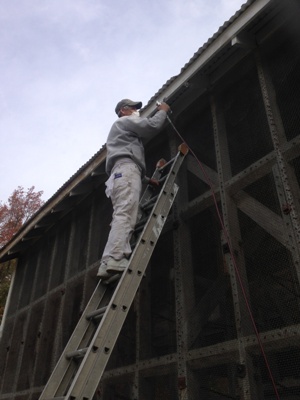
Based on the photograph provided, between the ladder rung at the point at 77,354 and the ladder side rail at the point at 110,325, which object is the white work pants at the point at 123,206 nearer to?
the ladder side rail at the point at 110,325

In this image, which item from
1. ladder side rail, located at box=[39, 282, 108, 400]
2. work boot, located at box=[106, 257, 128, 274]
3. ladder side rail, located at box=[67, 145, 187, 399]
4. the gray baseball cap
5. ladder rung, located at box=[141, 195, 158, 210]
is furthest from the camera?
the gray baseball cap

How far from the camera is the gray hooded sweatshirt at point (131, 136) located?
396cm

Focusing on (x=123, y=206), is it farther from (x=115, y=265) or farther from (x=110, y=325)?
(x=110, y=325)

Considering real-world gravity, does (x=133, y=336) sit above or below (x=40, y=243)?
below

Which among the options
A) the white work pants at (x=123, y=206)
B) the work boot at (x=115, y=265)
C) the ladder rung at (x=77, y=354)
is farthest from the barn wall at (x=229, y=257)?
the ladder rung at (x=77, y=354)

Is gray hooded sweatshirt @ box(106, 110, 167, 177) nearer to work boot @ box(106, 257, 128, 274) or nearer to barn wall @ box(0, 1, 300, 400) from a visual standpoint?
barn wall @ box(0, 1, 300, 400)

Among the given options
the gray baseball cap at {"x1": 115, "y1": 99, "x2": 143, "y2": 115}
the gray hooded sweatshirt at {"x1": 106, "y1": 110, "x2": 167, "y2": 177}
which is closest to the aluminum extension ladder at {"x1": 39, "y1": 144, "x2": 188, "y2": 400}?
the gray hooded sweatshirt at {"x1": 106, "y1": 110, "x2": 167, "y2": 177}

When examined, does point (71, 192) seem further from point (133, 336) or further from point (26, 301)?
point (133, 336)

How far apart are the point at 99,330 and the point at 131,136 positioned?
2333 mm

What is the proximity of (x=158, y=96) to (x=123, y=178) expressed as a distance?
1813 millimetres

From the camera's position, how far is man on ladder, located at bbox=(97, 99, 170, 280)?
3.11 meters

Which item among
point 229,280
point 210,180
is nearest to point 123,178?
point 210,180

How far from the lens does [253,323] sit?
9.26 ft

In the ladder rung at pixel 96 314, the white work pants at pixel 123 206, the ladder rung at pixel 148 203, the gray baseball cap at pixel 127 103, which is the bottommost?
the ladder rung at pixel 96 314
